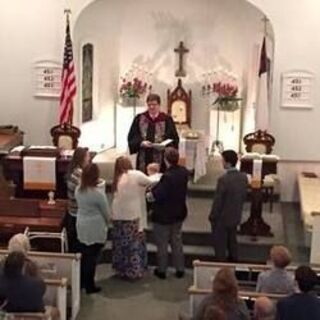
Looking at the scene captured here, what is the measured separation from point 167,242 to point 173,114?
4382mm

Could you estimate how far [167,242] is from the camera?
30.0 ft

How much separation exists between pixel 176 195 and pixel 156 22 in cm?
502

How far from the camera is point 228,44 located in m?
13.1

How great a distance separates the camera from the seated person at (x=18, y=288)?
21.3ft

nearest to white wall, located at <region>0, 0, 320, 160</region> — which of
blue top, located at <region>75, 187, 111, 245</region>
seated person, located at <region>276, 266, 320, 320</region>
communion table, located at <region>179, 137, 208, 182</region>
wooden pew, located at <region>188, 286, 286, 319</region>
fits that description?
communion table, located at <region>179, 137, 208, 182</region>

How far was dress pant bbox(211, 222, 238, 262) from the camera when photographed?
→ 8977mm

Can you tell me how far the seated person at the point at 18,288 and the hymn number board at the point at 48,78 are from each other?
567 centimetres

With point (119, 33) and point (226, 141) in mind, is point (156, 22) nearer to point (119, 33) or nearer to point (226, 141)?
point (119, 33)

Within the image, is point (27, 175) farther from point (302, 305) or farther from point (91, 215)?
point (302, 305)

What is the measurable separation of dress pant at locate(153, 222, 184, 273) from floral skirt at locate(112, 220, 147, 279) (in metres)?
0.17

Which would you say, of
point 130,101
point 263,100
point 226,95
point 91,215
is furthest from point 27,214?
point 226,95

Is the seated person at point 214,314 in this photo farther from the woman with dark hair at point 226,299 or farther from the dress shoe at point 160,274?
the dress shoe at point 160,274

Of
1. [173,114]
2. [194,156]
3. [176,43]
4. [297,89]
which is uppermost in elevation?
[176,43]

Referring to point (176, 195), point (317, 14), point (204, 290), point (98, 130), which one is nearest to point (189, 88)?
point (98, 130)
